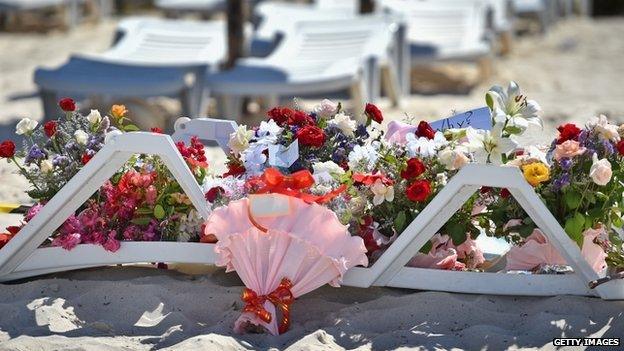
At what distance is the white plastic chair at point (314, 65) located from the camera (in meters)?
6.68

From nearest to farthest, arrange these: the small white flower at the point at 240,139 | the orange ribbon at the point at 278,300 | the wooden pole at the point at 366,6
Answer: the orange ribbon at the point at 278,300 → the small white flower at the point at 240,139 → the wooden pole at the point at 366,6

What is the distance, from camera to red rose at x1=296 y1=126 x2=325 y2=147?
136 inches

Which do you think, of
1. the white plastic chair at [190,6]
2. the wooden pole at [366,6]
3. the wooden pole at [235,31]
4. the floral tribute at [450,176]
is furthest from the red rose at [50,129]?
the white plastic chair at [190,6]

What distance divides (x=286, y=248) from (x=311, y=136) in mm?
413

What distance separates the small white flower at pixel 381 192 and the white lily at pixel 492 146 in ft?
0.85

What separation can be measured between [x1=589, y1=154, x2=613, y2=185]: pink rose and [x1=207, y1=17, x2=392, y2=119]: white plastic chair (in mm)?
3619

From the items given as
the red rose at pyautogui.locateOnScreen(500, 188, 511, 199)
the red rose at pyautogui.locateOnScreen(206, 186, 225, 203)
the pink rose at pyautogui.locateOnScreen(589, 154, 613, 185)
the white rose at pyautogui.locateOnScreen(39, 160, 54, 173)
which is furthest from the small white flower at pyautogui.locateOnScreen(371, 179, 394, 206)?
the white rose at pyautogui.locateOnScreen(39, 160, 54, 173)

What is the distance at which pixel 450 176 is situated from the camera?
3.40 metres

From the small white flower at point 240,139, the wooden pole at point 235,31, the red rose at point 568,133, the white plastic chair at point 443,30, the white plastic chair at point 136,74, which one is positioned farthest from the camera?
the white plastic chair at point 443,30

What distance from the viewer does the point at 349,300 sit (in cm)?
338

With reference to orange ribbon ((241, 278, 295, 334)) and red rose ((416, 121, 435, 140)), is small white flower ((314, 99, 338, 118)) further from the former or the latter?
orange ribbon ((241, 278, 295, 334))

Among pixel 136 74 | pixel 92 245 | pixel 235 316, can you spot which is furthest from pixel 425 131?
pixel 136 74

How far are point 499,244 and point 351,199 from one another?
2.55 feet

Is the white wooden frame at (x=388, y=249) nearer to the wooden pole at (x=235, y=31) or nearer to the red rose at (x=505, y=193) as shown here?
the red rose at (x=505, y=193)
